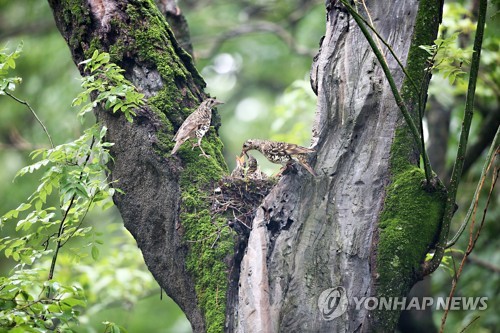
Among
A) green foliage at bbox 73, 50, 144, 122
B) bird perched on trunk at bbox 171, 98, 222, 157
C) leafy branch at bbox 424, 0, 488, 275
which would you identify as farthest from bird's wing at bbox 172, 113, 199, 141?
leafy branch at bbox 424, 0, 488, 275

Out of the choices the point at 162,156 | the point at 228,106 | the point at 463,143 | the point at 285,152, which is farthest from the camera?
the point at 228,106

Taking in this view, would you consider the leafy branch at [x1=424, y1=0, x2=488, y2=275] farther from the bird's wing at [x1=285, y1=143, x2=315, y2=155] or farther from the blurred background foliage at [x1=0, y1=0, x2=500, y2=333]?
the blurred background foliage at [x1=0, y1=0, x2=500, y2=333]

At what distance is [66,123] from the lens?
10617 mm

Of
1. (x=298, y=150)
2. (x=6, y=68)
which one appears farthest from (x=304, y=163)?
(x=6, y=68)

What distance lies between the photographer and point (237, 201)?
16.1ft

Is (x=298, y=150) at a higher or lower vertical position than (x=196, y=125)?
lower

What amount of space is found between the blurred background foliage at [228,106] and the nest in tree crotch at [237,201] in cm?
106

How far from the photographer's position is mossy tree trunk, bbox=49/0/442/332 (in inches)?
167

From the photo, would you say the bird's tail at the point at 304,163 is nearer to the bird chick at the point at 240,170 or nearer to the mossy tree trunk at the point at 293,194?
the mossy tree trunk at the point at 293,194

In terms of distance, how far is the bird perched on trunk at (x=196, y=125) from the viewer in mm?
4797

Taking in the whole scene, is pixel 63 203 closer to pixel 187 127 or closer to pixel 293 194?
pixel 187 127

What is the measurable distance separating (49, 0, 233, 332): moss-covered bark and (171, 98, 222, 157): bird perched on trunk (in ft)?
0.26

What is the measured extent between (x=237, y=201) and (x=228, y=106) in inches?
427

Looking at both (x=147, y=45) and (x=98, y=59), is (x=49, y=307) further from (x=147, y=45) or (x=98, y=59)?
(x=147, y=45)
